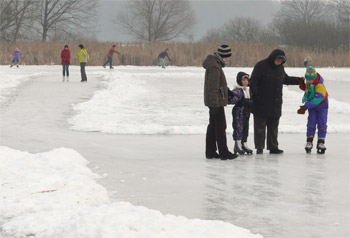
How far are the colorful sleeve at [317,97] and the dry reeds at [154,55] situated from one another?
31112 mm

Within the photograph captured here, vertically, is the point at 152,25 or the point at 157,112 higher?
the point at 152,25

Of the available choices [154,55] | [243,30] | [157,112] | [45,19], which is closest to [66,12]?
[45,19]

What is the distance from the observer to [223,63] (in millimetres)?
7836

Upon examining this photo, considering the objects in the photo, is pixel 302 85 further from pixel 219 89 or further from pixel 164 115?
pixel 164 115

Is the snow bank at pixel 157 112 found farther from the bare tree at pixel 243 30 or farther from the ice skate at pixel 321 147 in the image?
the bare tree at pixel 243 30

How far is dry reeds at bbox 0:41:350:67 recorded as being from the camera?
1548 inches

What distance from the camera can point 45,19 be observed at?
217 ft

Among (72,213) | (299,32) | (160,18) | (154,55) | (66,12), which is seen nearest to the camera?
(72,213)

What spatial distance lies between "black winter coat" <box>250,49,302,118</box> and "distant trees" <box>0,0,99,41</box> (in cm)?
5169

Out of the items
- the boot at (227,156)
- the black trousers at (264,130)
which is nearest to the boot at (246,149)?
the black trousers at (264,130)

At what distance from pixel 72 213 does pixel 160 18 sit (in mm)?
73991

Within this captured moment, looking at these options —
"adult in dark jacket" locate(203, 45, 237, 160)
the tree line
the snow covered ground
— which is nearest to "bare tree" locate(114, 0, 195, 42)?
the tree line

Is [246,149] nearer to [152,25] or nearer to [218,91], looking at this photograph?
[218,91]

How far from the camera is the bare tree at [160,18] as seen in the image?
76.8 metres
